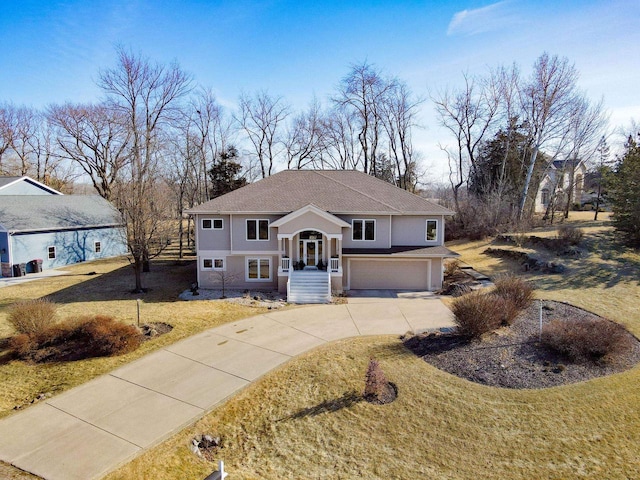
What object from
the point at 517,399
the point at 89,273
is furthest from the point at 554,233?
the point at 89,273

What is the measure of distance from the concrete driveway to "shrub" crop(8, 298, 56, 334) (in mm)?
3849

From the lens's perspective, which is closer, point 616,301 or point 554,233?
point 616,301

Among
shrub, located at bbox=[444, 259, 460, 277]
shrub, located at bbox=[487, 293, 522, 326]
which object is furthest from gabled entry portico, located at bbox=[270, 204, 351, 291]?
shrub, located at bbox=[487, 293, 522, 326]

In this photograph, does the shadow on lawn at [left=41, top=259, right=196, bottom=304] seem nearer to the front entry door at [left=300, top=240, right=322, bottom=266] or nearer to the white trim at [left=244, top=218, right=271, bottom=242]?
the white trim at [left=244, top=218, right=271, bottom=242]

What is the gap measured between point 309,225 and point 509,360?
37.8ft

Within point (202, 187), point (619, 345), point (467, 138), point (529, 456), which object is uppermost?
point (467, 138)

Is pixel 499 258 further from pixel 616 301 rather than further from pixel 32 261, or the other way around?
pixel 32 261

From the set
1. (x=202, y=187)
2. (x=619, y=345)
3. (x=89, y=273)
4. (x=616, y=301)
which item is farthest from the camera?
(x=202, y=187)

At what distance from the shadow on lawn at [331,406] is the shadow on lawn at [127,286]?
12.0 m

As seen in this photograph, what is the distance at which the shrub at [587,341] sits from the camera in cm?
1139

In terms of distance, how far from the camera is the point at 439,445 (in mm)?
8133

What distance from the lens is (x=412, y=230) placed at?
2186 centimetres

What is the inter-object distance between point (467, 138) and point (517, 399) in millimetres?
35837

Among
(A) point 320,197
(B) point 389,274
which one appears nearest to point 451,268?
(B) point 389,274
